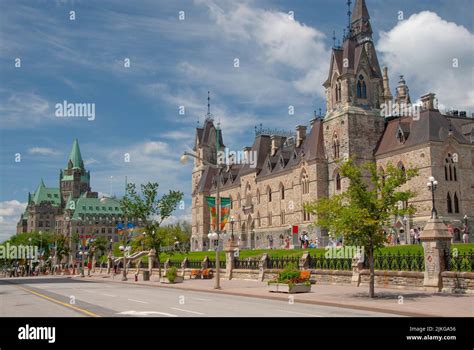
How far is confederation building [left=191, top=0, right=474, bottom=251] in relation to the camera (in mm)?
52344

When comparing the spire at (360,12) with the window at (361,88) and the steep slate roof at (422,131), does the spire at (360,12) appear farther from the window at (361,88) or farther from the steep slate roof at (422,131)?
the steep slate roof at (422,131)

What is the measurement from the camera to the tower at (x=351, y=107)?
60094 mm

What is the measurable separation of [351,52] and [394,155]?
14711mm

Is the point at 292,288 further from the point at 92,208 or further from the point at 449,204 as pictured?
the point at 92,208

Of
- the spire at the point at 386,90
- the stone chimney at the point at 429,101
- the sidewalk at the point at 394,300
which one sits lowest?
the sidewalk at the point at 394,300

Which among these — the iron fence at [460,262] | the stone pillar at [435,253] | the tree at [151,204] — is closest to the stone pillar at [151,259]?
the tree at [151,204]

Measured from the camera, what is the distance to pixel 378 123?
202ft

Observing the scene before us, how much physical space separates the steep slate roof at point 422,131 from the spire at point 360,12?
56.8 feet

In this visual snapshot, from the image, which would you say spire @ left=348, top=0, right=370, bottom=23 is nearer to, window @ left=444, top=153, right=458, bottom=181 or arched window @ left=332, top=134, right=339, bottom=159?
arched window @ left=332, top=134, right=339, bottom=159

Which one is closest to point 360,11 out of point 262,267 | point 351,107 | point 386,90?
point 386,90

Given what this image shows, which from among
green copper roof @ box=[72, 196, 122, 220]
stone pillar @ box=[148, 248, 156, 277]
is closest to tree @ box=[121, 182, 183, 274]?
stone pillar @ box=[148, 248, 156, 277]

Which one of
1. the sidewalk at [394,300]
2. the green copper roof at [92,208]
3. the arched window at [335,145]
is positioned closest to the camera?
the sidewalk at [394,300]

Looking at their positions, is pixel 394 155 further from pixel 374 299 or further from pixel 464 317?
pixel 464 317

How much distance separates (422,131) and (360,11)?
22906 millimetres
